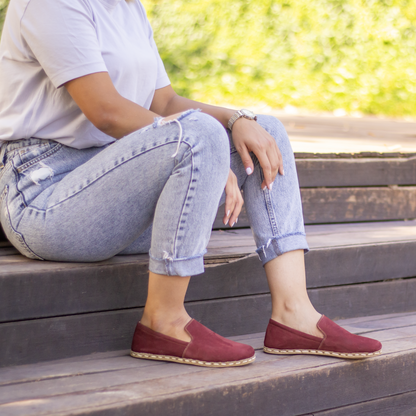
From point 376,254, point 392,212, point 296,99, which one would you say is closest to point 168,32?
point 296,99

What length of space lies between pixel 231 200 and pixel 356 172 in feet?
3.62

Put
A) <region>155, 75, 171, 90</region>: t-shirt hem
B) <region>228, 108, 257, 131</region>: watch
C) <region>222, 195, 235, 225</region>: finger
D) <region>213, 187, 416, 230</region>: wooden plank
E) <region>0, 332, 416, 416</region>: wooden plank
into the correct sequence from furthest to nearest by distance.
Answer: <region>213, 187, 416, 230</region>: wooden plank < <region>155, 75, 171, 90</region>: t-shirt hem < <region>228, 108, 257, 131</region>: watch < <region>222, 195, 235, 225</region>: finger < <region>0, 332, 416, 416</region>: wooden plank

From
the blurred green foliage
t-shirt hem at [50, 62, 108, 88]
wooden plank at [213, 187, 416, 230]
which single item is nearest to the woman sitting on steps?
t-shirt hem at [50, 62, 108, 88]

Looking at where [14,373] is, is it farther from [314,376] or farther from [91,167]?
[314,376]

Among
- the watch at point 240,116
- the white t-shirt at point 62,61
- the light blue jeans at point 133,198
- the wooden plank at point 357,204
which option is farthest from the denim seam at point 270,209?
the wooden plank at point 357,204

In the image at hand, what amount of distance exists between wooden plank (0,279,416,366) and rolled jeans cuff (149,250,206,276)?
242mm

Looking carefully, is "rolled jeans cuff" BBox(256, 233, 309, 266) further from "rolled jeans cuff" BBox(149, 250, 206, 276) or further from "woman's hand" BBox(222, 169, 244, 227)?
"rolled jeans cuff" BBox(149, 250, 206, 276)

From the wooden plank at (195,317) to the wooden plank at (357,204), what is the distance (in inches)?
17.4

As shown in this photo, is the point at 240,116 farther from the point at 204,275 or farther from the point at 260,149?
the point at 204,275

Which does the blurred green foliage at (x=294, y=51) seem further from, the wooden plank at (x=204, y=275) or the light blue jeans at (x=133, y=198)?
the light blue jeans at (x=133, y=198)

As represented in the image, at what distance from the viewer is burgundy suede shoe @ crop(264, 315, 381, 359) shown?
1.35m

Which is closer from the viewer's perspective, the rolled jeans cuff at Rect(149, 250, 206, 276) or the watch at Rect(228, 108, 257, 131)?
the rolled jeans cuff at Rect(149, 250, 206, 276)

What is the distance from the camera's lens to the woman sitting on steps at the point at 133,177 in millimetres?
1221

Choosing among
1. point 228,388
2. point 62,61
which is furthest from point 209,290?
point 62,61
